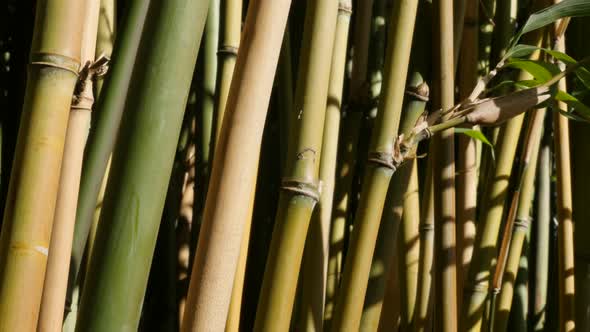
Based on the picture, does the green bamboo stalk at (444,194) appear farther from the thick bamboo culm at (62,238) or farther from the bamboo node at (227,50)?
the thick bamboo culm at (62,238)

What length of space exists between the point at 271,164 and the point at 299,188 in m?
0.53

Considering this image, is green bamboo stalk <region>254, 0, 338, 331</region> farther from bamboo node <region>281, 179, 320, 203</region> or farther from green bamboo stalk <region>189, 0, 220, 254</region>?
green bamboo stalk <region>189, 0, 220, 254</region>

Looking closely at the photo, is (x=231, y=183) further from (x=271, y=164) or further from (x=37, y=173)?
(x=271, y=164)

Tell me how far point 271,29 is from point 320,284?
12.1 inches

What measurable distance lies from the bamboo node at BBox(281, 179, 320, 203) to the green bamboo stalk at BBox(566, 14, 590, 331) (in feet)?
1.48

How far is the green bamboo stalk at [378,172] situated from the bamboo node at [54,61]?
0.26 metres

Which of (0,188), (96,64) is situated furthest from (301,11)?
(96,64)

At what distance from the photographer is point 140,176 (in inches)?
15.9

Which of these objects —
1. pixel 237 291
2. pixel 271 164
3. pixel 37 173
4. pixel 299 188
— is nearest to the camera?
pixel 37 173

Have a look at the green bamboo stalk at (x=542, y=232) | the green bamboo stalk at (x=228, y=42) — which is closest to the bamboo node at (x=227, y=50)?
the green bamboo stalk at (x=228, y=42)

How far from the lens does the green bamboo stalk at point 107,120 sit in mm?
557

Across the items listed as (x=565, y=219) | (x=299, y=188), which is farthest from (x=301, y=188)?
(x=565, y=219)

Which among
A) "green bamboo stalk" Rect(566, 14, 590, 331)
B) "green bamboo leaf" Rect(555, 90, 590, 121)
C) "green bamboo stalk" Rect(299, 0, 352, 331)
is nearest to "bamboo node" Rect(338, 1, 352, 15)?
"green bamboo stalk" Rect(299, 0, 352, 331)

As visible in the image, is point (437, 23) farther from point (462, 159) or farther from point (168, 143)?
point (168, 143)
